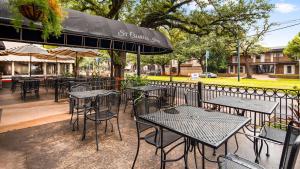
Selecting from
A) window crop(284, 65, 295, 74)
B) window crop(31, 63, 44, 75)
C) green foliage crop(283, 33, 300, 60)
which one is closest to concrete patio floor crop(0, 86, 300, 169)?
window crop(31, 63, 44, 75)

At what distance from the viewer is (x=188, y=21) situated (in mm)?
10523

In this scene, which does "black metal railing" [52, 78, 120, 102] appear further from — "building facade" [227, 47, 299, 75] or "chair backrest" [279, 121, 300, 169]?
"building facade" [227, 47, 299, 75]

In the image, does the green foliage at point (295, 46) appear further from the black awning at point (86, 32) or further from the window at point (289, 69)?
the black awning at point (86, 32)

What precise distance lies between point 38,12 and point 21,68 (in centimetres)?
2519

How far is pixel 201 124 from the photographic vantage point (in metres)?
2.57

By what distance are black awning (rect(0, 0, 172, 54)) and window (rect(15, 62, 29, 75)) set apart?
20.0 meters

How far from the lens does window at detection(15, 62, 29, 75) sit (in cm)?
2259

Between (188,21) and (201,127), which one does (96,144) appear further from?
(188,21)

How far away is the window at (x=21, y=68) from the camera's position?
22594 mm

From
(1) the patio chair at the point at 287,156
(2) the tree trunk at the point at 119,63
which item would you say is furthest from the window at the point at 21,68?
(1) the patio chair at the point at 287,156

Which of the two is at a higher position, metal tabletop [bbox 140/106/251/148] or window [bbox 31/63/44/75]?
window [bbox 31/63/44/75]

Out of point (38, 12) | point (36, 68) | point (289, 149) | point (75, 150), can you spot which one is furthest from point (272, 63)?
point (38, 12)

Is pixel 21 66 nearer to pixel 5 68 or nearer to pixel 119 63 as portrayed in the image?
pixel 5 68

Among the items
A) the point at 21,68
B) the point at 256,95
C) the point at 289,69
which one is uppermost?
the point at 289,69
